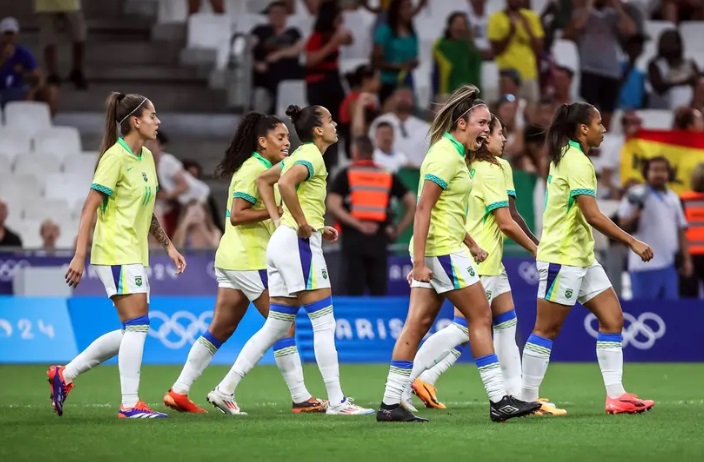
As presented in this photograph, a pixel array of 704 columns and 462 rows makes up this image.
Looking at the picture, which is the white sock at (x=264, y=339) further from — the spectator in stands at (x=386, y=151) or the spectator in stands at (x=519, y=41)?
the spectator in stands at (x=519, y=41)

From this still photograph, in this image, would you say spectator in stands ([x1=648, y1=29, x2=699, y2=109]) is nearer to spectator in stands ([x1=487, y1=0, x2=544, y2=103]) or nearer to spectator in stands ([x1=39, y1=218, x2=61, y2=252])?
spectator in stands ([x1=487, y1=0, x2=544, y2=103])

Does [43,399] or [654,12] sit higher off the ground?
[654,12]

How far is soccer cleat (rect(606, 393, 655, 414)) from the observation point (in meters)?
10.2

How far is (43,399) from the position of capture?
12.0 m

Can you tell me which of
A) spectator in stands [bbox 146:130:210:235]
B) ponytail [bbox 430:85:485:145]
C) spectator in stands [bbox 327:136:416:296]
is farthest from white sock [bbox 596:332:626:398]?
spectator in stands [bbox 146:130:210:235]

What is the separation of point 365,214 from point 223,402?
6617mm

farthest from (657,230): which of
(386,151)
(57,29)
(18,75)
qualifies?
(57,29)

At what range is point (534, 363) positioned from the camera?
10242 mm

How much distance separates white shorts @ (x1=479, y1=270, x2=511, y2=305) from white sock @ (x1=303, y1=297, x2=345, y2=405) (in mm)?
1290

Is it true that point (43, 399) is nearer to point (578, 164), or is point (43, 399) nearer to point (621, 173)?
point (578, 164)

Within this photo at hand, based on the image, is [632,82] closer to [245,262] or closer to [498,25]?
[498,25]

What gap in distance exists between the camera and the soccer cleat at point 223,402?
34.3 feet

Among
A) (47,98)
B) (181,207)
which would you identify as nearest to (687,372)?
(181,207)

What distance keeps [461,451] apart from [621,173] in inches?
467
